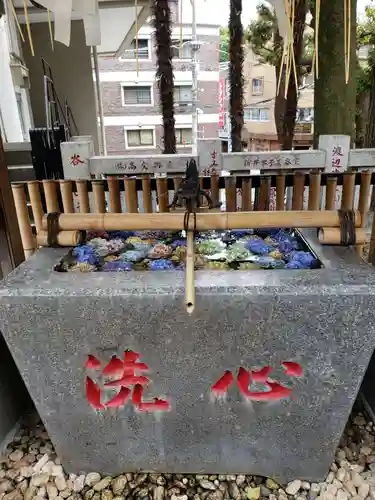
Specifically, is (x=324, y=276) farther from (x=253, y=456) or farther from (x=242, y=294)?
(x=253, y=456)

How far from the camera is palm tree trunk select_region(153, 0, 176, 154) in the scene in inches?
272

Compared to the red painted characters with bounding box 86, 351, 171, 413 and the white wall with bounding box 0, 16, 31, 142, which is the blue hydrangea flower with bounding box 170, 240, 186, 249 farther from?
the white wall with bounding box 0, 16, 31, 142

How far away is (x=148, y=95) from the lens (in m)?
18.0

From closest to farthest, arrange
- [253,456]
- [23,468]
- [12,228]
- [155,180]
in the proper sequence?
[253,456] → [23,468] → [12,228] → [155,180]

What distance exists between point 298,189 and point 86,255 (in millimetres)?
2326

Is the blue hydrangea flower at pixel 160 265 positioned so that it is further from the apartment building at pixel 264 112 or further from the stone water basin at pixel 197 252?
the apartment building at pixel 264 112

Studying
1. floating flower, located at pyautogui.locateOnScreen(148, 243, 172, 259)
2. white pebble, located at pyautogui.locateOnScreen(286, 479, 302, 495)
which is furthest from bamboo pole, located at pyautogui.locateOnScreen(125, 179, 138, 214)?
white pebble, located at pyautogui.locateOnScreen(286, 479, 302, 495)

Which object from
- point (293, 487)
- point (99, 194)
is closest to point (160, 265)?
point (293, 487)

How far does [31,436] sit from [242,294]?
1.57 meters

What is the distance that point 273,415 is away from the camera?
1.62 metres

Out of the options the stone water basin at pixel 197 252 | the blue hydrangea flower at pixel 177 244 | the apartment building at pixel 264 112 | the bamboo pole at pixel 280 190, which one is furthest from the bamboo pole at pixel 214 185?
the apartment building at pixel 264 112

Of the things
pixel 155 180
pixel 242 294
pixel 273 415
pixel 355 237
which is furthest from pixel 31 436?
pixel 155 180

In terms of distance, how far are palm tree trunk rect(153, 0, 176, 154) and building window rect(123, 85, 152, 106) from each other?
1117cm

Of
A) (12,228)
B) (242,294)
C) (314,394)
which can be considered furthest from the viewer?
(12,228)
